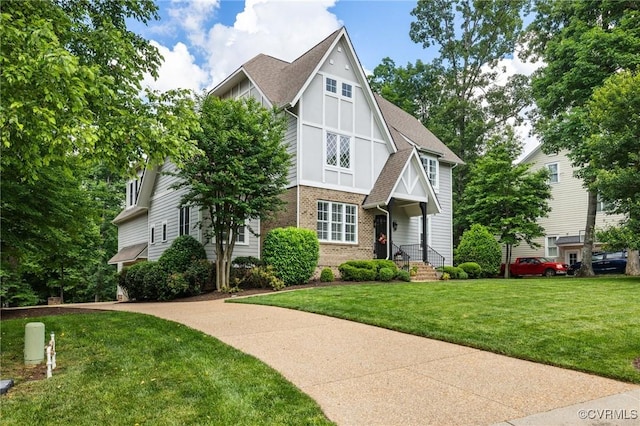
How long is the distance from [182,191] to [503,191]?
57.6 ft

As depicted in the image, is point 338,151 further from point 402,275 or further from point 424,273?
point 424,273

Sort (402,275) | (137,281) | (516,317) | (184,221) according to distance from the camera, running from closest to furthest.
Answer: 1. (516,317)
2. (137,281)
3. (402,275)
4. (184,221)

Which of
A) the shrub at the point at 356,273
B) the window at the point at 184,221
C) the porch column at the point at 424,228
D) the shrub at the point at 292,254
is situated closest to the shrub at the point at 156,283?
the shrub at the point at 292,254

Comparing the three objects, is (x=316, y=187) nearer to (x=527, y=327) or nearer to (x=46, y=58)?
(x=527, y=327)

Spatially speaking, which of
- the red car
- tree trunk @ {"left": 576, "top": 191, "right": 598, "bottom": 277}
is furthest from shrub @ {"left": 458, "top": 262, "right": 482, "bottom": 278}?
the red car

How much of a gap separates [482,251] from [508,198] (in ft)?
12.8

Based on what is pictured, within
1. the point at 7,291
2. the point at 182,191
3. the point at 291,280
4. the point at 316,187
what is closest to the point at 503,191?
the point at 316,187

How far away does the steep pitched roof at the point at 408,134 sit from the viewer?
2298cm

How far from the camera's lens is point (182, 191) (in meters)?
20.0

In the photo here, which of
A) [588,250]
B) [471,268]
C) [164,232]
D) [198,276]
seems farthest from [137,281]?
[588,250]

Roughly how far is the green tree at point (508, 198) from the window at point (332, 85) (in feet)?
38.1

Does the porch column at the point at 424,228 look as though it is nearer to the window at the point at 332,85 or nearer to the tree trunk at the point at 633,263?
the window at the point at 332,85

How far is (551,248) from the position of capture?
30.9m

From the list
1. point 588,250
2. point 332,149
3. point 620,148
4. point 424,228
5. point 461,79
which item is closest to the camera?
point 620,148
